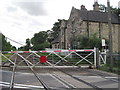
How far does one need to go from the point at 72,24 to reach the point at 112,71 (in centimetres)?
2919

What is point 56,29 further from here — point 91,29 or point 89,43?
point 89,43

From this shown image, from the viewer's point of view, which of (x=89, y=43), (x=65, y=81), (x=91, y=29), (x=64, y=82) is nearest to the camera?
(x=64, y=82)

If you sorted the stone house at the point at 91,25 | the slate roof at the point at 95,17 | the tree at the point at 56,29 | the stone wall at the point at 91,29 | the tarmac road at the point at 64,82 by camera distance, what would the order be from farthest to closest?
the tree at the point at 56,29, the slate roof at the point at 95,17, the stone house at the point at 91,25, the stone wall at the point at 91,29, the tarmac road at the point at 64,82

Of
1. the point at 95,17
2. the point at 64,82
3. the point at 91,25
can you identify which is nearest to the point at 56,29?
the point at 95,17

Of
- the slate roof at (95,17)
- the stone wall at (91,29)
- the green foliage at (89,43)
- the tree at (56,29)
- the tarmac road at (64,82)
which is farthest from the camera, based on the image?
the tree at (56,29)

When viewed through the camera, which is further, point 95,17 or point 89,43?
point 95,17

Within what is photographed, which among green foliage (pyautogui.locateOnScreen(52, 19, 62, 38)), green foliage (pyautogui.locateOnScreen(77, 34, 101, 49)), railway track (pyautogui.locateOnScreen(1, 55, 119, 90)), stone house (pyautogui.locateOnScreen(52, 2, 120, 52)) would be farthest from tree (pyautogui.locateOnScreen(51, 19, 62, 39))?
railway track (pyautogui.locateOnScreen(1, 55, 119, 90))

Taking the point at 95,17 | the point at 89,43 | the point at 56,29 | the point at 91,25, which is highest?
the point at 56,29

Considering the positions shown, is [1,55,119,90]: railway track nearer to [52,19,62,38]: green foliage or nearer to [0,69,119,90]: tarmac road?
[0,69,119,90]: tarmac road

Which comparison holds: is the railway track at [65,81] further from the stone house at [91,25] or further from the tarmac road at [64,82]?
the stone house at [91,25]

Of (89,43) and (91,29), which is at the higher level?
(91,29)

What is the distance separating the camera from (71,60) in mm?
13820

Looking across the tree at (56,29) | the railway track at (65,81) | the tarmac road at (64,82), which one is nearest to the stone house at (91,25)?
the railway track at (65,81)

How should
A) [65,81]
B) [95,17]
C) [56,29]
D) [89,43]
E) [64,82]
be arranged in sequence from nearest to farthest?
[64,82], [65,81], [89,43], [95,17], [56,29]
